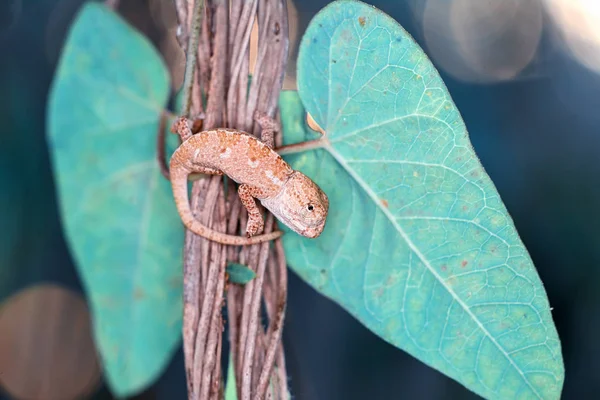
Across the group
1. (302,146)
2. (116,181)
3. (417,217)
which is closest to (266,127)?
(302,146)

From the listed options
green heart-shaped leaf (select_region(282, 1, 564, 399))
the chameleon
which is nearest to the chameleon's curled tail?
the chameleon

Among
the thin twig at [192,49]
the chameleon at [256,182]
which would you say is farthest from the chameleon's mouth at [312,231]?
the thin twig at [192,49]

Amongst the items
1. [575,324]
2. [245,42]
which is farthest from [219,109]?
[575,324]

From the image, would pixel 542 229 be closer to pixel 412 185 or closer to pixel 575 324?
pixel 575 324

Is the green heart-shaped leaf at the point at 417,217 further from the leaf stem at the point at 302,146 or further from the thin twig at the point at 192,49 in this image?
the thin twig at the point at 192,49

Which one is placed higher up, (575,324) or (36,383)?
(575,324)

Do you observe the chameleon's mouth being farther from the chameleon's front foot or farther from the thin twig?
the thin twig

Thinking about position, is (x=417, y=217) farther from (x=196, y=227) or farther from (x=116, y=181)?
(x=116, y=181)

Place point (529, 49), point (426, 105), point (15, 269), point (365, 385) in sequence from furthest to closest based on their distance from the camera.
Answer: point (15, 269)
point (365, 385)
point (529, 49)
point (426, 105)
